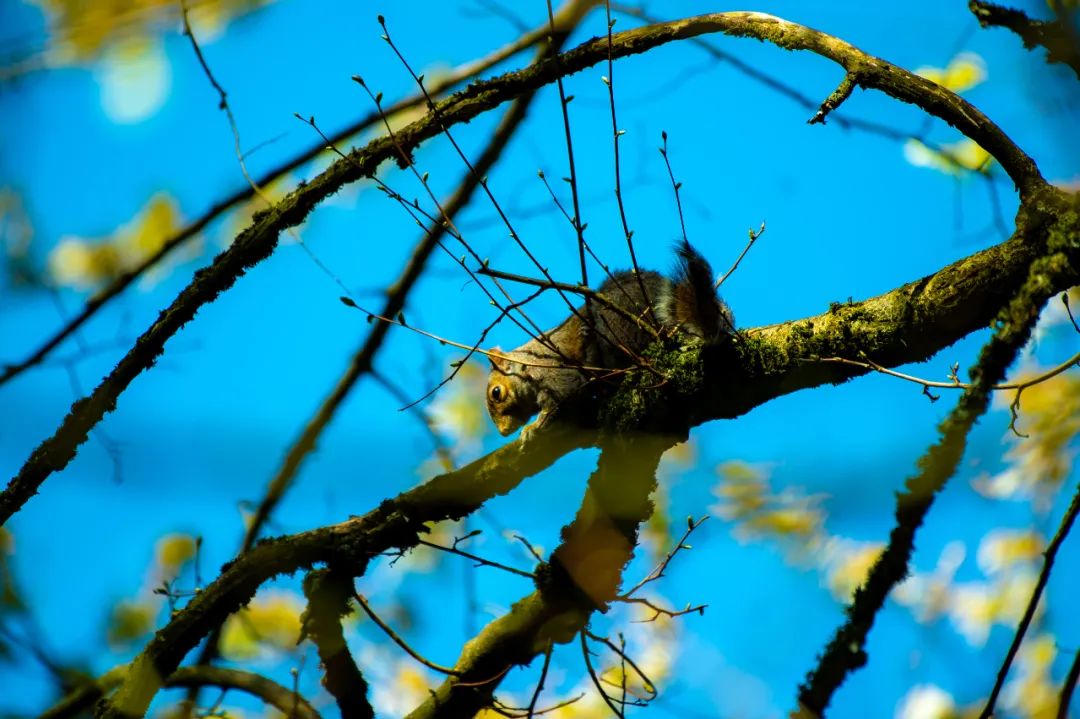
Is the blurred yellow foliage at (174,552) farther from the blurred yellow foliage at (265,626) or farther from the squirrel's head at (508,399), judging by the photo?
the squirrel's head at (508,399)

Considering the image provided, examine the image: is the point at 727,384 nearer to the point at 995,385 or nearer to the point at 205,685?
the point at 995,385

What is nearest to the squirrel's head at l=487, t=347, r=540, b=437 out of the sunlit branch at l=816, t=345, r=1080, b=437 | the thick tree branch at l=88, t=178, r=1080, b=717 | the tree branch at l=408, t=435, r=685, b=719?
the thick tree branch at l=88, t=178, r=1080, b=717

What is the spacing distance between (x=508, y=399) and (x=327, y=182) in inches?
76.9

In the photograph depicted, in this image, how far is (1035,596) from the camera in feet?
6.06

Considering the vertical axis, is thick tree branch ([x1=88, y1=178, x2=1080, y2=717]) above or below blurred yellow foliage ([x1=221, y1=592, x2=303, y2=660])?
below

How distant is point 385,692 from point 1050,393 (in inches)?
128

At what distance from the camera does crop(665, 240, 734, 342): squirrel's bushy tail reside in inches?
119

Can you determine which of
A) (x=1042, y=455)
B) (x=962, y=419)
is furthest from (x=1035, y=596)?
(x=1042, y=455)

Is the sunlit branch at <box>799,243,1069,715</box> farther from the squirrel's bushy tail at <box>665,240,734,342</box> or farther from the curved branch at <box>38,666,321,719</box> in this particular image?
the curved branch at <box>38,666,321,719</box>

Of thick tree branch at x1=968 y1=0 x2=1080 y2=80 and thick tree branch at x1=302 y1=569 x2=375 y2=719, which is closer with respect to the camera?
thick tree branch at x1=968 y1=0 x2=1080 y2=80

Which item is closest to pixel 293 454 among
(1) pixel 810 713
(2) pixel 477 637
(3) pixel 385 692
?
(3) pixel 385 692

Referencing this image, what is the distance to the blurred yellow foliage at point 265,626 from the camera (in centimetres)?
423

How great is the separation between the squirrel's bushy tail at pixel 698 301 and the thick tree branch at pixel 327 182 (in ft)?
2.33

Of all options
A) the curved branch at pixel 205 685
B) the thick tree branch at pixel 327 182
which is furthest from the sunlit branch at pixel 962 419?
the curved branch at pixel 205 685
